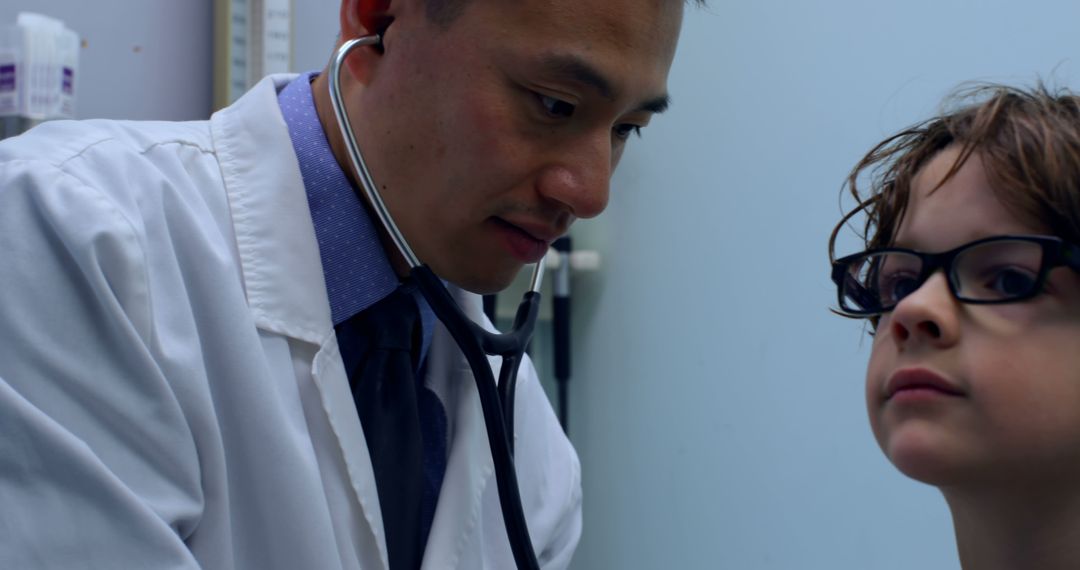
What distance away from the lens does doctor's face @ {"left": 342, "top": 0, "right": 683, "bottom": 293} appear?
2.88 ft

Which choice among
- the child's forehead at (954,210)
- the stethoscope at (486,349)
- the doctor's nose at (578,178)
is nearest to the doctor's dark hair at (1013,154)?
the child's forehead at (954,210)

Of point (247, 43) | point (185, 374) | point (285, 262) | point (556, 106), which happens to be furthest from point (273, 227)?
point (247, 43)

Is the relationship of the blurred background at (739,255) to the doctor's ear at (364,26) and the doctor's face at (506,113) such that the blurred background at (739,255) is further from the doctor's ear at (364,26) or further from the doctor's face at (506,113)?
the doctor's ear at (364,26)

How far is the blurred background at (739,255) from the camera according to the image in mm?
1333

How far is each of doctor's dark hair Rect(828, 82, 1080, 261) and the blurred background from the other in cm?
40

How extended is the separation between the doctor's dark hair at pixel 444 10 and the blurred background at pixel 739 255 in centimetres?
69

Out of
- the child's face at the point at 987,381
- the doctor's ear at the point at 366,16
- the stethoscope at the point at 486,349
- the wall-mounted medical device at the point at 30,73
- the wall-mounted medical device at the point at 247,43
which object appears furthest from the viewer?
the wall-mounted medical device at the point at 247,43

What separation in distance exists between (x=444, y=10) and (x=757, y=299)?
83 cm

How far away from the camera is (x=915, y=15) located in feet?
4.38

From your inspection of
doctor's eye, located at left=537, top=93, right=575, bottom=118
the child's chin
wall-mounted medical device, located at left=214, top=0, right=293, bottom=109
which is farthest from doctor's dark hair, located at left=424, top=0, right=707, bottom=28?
wall-mounted medical device, located at left=214, top=0, right=293, bottom=109

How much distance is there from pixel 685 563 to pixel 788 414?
0.37m

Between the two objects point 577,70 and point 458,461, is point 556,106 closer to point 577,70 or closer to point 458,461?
point 577,70

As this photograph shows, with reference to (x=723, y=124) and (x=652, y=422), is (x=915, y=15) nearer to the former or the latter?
(x=723, y=124)

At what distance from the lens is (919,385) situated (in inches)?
28.2
